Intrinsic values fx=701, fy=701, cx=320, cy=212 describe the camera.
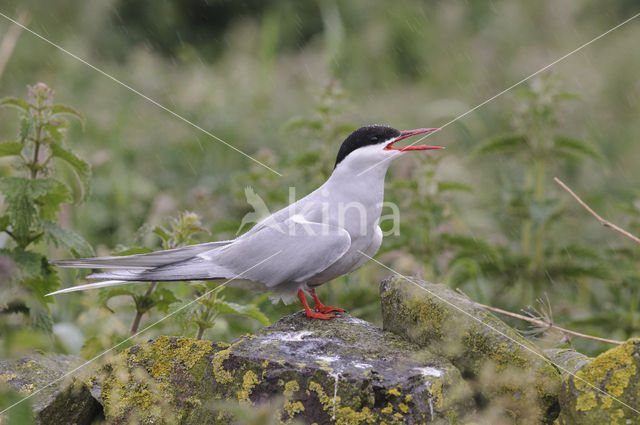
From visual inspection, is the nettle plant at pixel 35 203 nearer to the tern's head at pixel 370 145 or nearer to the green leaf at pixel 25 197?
the green leaf at pixel 25 197

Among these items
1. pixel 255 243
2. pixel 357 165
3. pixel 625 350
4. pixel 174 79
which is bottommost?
pixel 625 350

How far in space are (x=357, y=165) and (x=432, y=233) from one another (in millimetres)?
1193

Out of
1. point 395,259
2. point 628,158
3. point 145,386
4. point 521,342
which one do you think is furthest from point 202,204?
point 628,158

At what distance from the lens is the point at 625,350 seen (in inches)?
88.3

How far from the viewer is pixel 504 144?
421 cm

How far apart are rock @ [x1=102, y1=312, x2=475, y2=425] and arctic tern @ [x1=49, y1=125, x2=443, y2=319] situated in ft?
0.82

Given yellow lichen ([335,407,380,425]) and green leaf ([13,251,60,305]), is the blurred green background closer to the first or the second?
green leaf ([13,251,60,305])

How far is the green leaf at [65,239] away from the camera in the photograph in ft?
10.1

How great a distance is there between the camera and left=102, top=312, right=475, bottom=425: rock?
92.7 inches

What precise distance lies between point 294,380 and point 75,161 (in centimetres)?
152

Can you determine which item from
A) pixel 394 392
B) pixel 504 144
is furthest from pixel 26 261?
pixel 504 144

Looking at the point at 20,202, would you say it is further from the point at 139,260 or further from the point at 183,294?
the point at 183,294

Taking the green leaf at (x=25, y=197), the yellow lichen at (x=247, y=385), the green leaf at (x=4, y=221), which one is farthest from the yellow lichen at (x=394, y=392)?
the green leaf at (x=4, y=221)

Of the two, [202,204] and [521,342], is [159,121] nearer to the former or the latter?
[202,204]
